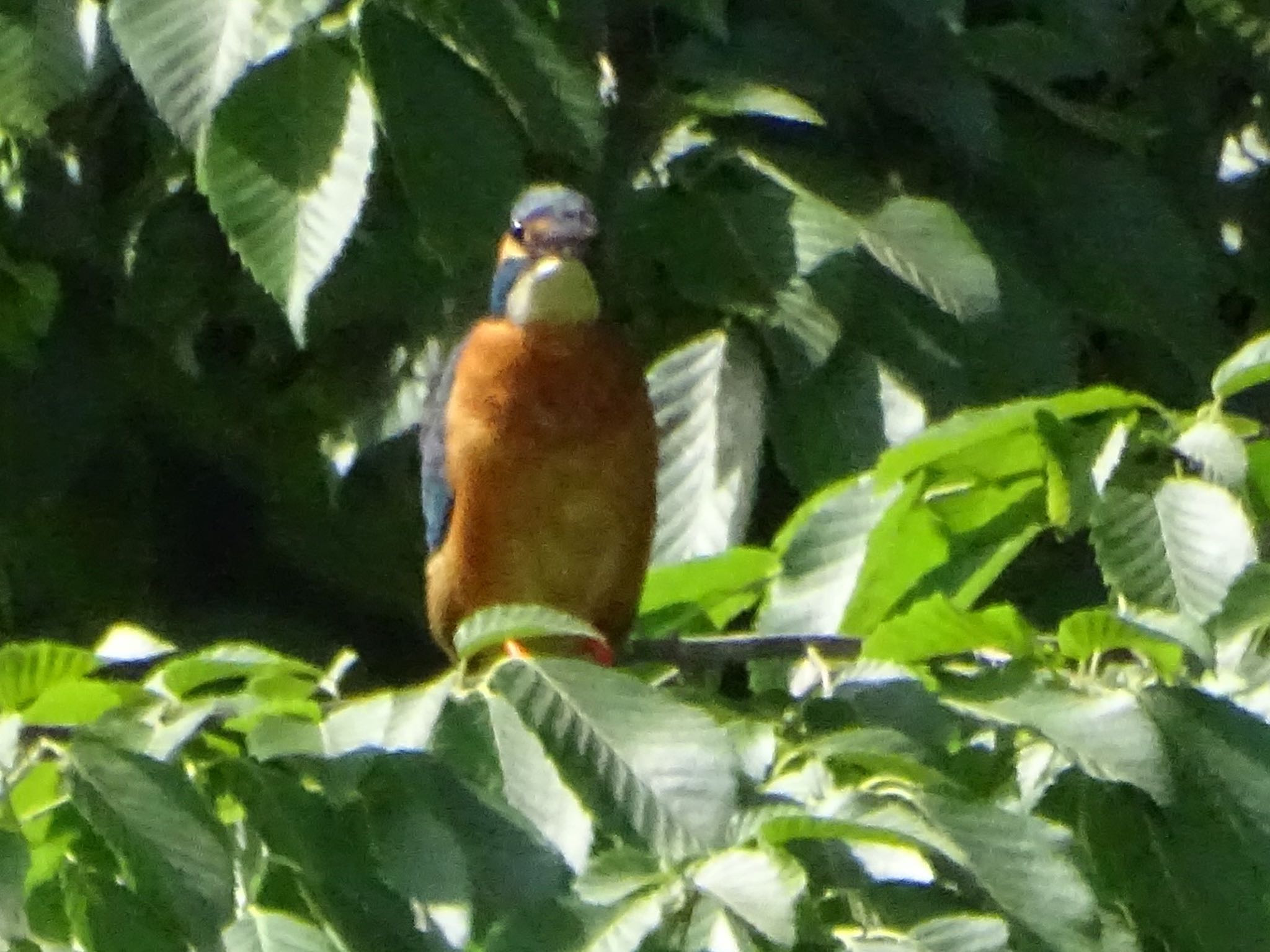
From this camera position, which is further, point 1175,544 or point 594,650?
point 594,650

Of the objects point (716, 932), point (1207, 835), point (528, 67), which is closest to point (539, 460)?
point (528, 67)

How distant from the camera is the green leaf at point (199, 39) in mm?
1745

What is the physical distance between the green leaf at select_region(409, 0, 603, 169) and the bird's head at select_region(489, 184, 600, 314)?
27 cm

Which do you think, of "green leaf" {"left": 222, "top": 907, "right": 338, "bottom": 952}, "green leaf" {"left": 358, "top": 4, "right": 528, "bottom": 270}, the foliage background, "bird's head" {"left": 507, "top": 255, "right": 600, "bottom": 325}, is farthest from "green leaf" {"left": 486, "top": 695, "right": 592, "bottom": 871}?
"bird's head" {"left": 507, "top": 255, "right": 600, "bottom": 325}

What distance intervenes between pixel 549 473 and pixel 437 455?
5.8 inches

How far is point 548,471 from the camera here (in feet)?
8.95

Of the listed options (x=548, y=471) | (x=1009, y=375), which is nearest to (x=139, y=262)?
(x=548, y=471)

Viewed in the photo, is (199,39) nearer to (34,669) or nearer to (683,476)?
(34,669)

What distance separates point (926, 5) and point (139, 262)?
970 mm

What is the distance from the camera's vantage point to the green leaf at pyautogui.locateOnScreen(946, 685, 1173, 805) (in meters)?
1.26

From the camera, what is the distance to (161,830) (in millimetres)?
1177

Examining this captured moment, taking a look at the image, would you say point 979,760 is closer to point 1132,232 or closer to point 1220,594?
point 1220,594

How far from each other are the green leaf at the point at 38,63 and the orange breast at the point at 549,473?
2.56 feet

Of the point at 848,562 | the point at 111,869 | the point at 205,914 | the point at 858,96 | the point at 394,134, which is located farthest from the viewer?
the point at 858,96
